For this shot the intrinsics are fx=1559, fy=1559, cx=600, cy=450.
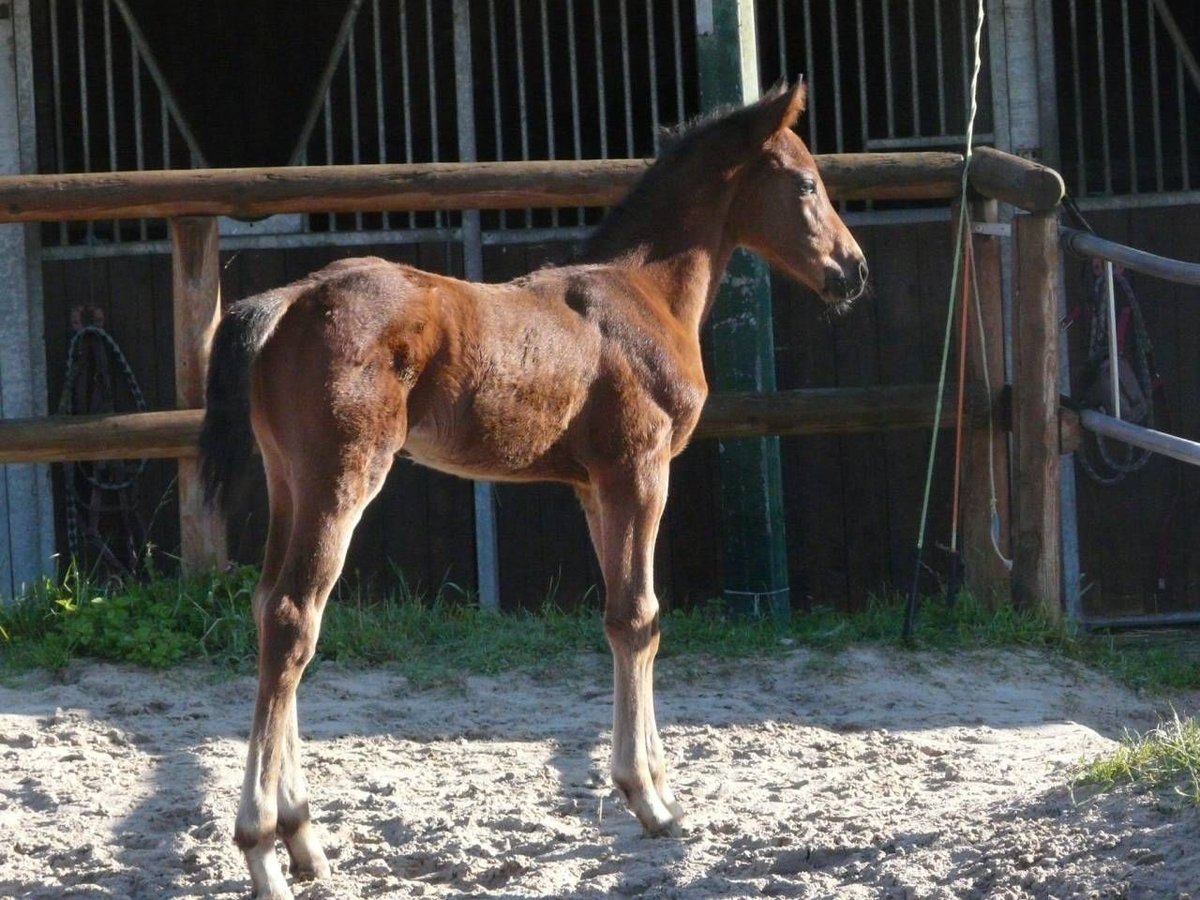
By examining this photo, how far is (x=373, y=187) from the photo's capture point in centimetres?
554

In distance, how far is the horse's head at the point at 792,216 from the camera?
4.77 meters

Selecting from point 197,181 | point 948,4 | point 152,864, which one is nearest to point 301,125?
point 197,181

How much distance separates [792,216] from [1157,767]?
2.00 m

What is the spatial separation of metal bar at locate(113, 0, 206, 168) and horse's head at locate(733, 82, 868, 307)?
146 inches

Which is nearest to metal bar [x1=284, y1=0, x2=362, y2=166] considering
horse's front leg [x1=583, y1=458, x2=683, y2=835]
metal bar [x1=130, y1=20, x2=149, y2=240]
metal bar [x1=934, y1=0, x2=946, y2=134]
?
metal bar [x1=130, y1=20, x2=149, y2=240]

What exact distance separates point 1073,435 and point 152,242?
14.1 ft

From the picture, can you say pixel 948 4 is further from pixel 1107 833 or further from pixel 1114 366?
pixel 1107 833

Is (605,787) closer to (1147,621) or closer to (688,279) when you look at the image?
(688,279)

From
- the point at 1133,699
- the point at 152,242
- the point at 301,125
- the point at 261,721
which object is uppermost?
the point at 301,125

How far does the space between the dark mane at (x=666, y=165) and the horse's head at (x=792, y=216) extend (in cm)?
3

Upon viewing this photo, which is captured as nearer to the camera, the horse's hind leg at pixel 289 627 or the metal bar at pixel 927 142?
the horse's hind leg at pixel 289 627

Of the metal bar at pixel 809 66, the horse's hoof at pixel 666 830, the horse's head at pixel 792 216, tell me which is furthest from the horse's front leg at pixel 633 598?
the metal bar at pixel 809 66

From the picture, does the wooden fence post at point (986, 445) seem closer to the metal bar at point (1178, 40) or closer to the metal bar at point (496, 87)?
the metal bar at point (1178, 40)

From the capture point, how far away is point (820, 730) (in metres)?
4.83
